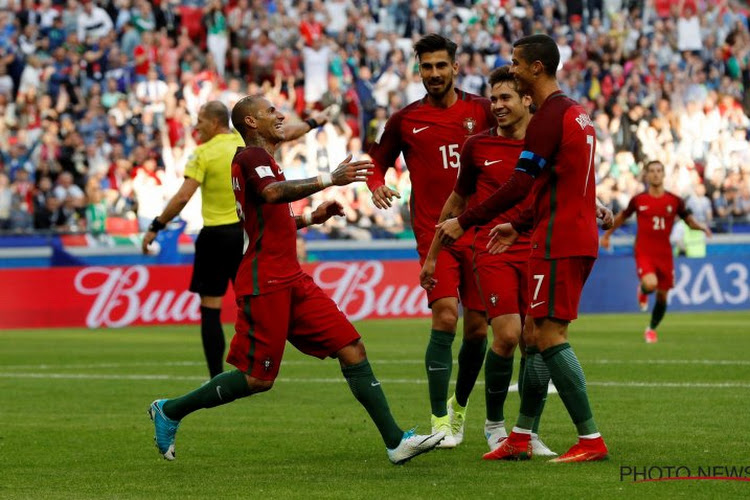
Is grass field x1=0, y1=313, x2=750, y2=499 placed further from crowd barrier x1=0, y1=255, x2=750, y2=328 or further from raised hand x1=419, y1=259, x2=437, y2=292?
crowd barrier x1=0, y1=255, x2=750, y2=328

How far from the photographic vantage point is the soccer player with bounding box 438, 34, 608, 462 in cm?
840

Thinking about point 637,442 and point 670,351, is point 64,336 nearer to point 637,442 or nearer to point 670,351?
point 670,351

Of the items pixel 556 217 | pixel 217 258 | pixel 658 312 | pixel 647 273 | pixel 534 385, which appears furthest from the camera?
pixel 647 273

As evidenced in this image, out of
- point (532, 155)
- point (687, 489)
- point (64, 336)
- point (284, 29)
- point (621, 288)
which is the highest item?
point (532, 155)

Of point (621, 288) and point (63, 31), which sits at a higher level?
point (63, 31)

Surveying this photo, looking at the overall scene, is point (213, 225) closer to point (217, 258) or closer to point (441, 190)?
point (217, 258)

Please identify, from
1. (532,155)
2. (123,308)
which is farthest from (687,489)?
(123,308)

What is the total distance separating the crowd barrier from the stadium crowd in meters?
1.06

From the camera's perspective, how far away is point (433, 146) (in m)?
10.5

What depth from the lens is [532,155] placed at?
834 cm

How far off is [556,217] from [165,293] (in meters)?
16.4

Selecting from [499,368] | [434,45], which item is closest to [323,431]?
[499,368]

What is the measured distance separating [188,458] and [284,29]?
22343mm

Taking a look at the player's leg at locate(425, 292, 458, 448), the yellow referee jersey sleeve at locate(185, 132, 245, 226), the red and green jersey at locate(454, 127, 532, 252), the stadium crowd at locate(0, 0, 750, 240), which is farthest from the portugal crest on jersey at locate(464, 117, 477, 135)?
the stadium crowd at locate(0, 0, 750, 240)
